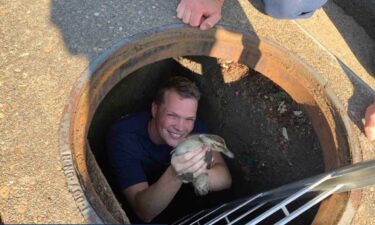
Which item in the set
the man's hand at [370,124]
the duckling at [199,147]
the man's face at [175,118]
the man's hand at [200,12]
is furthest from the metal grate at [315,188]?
the man's hand at [200,12]

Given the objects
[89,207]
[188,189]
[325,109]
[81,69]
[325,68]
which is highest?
[325,68]

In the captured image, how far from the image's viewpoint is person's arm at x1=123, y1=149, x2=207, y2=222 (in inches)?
99.3

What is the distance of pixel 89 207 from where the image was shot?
2121 millimetres

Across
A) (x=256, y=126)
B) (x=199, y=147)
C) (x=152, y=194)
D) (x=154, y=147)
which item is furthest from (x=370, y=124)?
(x=154, y=147)

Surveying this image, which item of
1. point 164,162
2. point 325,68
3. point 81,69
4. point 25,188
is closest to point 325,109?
point 325,68

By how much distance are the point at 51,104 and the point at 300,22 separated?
197 cm

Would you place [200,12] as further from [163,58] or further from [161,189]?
[161,189]

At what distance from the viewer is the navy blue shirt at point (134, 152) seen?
3.36m

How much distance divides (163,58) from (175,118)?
2.04 feet

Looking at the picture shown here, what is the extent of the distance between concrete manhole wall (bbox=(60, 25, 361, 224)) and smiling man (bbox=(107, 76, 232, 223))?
21.4 inches

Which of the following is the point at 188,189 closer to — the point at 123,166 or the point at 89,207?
the point at 123,166

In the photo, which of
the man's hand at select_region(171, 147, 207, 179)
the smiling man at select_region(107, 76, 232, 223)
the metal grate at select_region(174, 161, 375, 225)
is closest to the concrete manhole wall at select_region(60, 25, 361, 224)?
the metal grate at select_region(174, 161, 375, 225)

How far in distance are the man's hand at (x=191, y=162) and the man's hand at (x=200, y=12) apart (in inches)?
34.6

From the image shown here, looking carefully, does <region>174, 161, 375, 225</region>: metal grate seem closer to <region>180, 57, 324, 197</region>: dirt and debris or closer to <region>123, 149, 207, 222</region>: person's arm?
<region>123, 149, 207, 222</region>: person's arm
